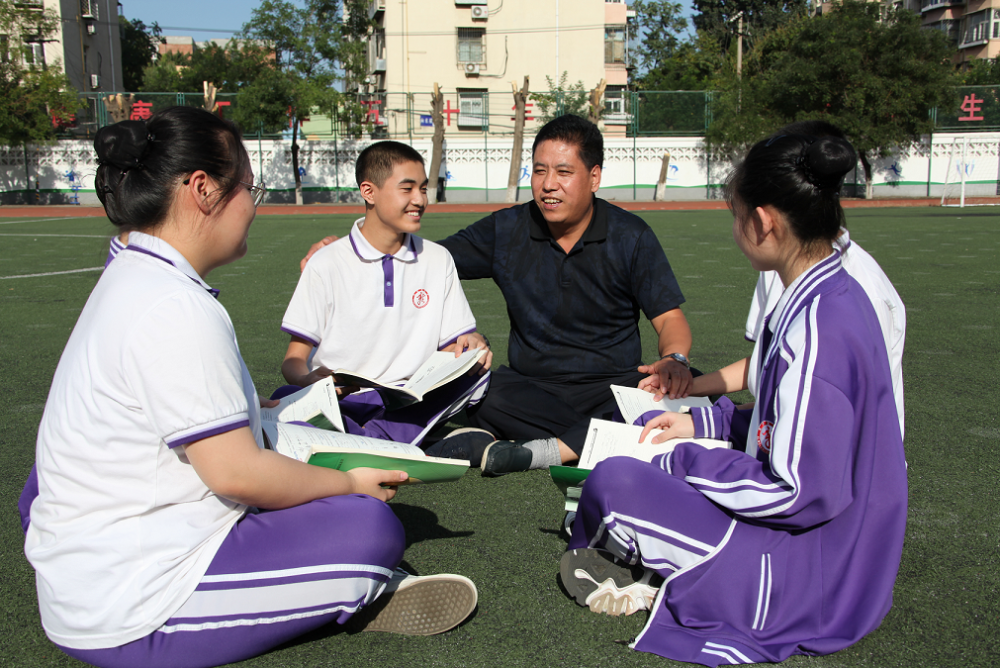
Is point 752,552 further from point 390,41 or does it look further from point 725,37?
point 725,37

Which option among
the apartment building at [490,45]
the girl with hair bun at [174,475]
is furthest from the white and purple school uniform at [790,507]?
the apartment building at [490,45]

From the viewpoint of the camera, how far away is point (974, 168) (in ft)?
95.6

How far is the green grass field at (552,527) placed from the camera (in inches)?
75.0

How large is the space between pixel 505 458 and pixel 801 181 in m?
1.66

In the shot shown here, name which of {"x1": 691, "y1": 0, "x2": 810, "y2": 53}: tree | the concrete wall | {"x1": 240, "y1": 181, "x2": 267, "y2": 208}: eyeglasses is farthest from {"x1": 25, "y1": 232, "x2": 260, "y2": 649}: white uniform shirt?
{"x1": 691, "y1": 0, "x2": 810, "y2": 53}: tree

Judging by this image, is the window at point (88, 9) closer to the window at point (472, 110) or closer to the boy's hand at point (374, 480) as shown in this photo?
the window at point (472, 110)

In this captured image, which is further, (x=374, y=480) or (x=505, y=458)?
(x=505, y=458)

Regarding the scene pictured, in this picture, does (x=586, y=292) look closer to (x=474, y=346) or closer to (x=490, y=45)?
(x=474, y=346)

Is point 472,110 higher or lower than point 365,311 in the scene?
higher

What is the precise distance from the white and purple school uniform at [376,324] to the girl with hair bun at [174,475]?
1539 millimetres

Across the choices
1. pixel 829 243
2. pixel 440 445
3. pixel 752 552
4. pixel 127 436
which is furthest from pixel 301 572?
pixel 440 445

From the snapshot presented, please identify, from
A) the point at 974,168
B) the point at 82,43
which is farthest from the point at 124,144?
the point at 82,43

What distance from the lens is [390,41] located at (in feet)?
113

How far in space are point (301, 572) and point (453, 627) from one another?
460 millimetres
